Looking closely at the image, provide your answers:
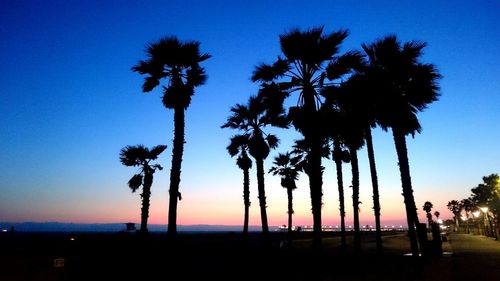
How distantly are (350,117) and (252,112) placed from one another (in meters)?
12.4

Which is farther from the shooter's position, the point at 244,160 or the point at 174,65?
the point at 244,160

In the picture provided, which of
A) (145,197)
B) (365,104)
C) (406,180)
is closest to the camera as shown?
(406,180)

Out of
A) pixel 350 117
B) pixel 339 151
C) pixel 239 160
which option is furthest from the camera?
pixel 239 160

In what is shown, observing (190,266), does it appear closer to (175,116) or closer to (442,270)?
(175,116)

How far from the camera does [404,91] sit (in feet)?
66.5

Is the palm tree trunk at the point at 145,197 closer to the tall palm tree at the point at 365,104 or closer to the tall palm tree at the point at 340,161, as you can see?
the tall palm tree at the point at 340,161

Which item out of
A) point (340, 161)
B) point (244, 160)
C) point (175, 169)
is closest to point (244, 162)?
point (244, 160)

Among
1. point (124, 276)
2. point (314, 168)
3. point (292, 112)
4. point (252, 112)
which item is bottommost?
point (124, 276)

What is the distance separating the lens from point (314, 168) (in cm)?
1558

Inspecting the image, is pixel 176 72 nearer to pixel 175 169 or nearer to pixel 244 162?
pixel 175 169

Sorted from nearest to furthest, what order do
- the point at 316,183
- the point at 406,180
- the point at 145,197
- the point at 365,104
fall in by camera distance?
the point at 316,183, the point at 406,180, the point at 365,104, the point at 145,197

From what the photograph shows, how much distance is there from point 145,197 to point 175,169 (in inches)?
766

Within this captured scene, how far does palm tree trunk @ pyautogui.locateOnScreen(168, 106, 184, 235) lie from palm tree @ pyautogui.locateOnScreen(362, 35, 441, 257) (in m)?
9.80

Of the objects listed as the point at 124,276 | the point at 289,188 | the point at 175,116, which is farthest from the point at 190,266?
the point at 289,188
